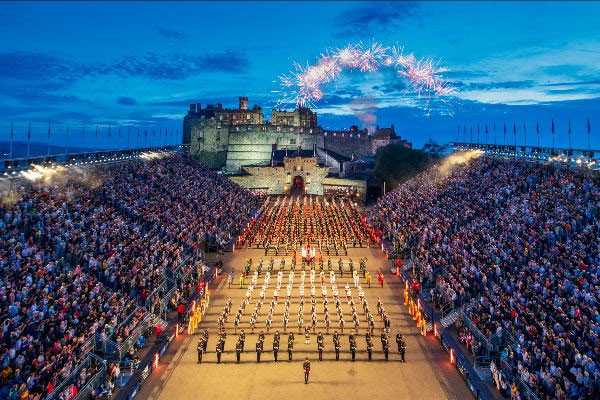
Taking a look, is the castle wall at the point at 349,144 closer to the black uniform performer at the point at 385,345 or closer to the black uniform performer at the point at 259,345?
the black uniform performer at the point at 385,345

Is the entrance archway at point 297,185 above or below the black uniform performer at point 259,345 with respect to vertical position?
above

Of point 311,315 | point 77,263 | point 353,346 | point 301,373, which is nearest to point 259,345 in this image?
point 301,373

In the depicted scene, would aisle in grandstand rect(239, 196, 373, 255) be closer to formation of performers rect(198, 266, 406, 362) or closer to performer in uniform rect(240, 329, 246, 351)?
formation of performers rect(198, 266, 406, 362)

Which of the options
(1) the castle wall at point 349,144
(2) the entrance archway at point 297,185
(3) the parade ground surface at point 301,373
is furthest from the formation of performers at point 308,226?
(1) the castle wall at point 349,144

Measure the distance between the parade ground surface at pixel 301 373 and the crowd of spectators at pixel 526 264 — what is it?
2.55m

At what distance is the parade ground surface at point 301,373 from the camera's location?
19.0 m

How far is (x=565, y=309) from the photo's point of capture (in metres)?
19.7

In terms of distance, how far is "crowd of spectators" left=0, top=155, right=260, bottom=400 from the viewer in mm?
17422

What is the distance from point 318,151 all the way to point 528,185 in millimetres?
68222

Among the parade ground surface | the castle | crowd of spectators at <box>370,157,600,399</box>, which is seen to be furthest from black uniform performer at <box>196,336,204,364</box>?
the castle

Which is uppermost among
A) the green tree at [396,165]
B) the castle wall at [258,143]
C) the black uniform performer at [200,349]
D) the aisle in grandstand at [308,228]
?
the castle wall at [258,143]

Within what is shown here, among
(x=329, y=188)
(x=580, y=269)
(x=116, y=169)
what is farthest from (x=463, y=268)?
(x=329, y=188)

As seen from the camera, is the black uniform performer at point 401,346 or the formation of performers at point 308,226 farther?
the formation of performers at point 308,226

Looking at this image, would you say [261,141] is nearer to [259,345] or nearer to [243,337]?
[243,337]
